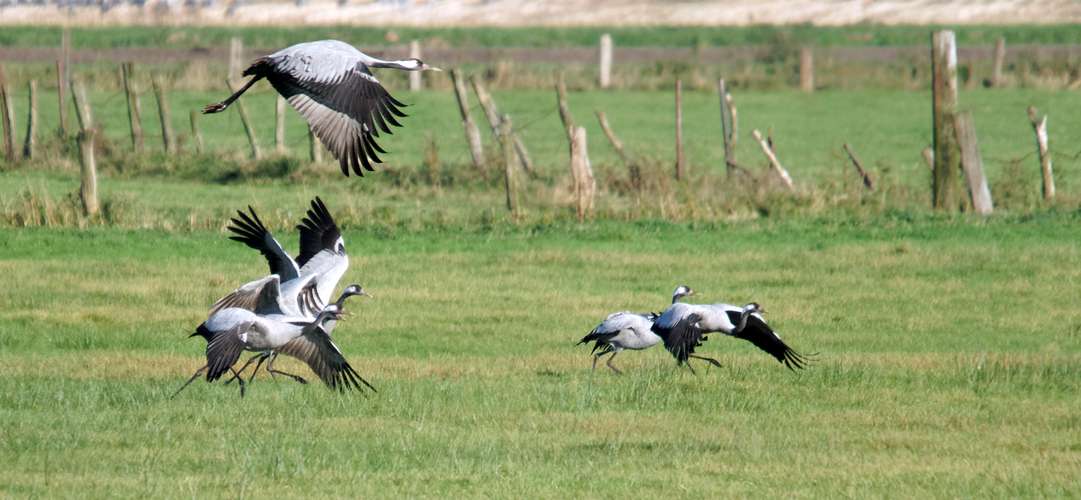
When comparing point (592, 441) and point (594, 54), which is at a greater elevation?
point (594, 54)

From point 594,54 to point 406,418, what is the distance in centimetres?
4304

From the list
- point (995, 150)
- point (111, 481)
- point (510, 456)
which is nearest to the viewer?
point (111, 481)

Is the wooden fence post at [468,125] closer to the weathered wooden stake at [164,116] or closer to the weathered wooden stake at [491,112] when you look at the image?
the weathered wooden stake at [491,112]

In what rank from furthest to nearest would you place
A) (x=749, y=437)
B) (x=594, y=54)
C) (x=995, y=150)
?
(x=594, y=54) → (x=995, y=150) → (x=749, y=437)

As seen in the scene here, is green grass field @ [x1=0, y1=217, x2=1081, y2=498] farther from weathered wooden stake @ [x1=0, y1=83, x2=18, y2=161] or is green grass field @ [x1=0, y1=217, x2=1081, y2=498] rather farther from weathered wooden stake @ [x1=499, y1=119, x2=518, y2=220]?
weathered wooden stake @ [x1=0, y1=83, x2=18, y2=161]

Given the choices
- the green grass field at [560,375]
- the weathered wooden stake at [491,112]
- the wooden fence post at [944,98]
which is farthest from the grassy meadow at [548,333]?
the wooden fence post at [944,98]

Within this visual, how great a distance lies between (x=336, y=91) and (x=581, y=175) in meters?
11.0

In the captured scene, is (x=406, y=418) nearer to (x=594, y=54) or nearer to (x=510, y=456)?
(x=510, y=456)

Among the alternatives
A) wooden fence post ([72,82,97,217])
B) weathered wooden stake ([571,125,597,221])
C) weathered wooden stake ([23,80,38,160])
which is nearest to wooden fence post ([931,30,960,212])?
weathered wooden stake ([571,125,597,221])

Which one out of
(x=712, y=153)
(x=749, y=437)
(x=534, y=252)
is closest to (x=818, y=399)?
(x=749, y=437)

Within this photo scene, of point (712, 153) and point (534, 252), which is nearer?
point (534, 252)

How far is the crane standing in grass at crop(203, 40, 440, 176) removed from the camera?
24.5 feet

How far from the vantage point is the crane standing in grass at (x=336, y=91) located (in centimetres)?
748

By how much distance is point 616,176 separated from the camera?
70.6 feet
